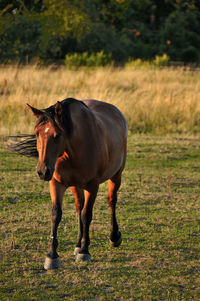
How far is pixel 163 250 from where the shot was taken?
5.03 m

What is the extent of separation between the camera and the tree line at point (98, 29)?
1673 centimetres

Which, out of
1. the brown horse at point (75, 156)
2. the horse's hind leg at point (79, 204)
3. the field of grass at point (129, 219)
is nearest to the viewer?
the brown horse at point (75, 156)

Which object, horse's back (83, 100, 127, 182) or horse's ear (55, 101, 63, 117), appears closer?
horse's ear (55, 101, 63, 117)

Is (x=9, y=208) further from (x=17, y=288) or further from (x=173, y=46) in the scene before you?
(x=173, y=46)

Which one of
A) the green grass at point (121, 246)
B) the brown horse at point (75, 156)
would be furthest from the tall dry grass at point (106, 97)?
the brown horse at point (75, 156)

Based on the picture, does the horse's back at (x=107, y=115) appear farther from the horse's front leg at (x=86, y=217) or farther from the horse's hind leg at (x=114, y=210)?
the horse's front leg at (x=86, y=217)

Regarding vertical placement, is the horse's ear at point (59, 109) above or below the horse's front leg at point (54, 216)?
above

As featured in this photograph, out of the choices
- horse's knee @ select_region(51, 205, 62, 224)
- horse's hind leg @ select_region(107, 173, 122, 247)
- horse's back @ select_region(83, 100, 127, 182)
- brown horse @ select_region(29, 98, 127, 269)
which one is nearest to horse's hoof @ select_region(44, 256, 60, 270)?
brown horse @ select_region(29, 98, 127, 269)

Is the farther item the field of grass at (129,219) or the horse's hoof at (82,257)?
the horse's hoof at (82,257)

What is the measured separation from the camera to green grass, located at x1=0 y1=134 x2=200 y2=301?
407 centimetres

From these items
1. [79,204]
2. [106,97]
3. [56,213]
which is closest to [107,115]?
[79,204]

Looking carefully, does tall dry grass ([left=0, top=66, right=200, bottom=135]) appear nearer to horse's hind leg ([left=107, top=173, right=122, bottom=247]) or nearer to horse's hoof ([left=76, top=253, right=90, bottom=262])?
horse's hind leg ([left=107, top=173, right=122, bottom=247])

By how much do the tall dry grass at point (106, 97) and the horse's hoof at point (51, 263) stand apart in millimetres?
7326

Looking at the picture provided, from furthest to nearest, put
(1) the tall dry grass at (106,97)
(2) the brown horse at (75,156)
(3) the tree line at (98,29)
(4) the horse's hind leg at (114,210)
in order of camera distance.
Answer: (3) the tree line at (98,29)
(1) the tall dry grass at (106,97)
(4) the horse's hind leg at (114,210)
(2) the brown horse at (75,156)
